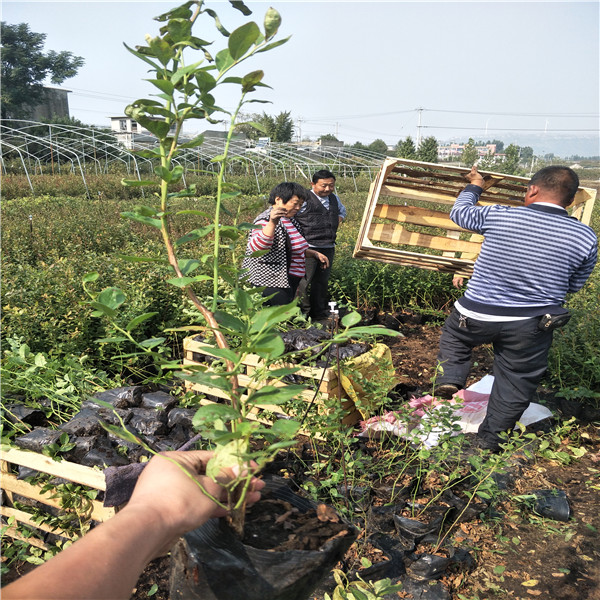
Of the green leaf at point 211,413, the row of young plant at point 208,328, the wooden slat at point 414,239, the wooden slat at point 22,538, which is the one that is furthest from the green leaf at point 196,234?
the wooden slat at point 414,239

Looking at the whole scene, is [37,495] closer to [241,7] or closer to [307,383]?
[307,383]

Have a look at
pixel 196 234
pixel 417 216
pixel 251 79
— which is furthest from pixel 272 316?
pixel 417 216

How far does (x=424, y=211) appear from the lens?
4.20 metres

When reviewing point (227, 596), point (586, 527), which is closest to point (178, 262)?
point (227, 596)

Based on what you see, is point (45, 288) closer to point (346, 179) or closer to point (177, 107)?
point (177, 107)

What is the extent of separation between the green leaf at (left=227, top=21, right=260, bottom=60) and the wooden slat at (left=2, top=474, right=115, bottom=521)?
1.91 metres

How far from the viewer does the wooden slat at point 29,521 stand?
7.00 ft

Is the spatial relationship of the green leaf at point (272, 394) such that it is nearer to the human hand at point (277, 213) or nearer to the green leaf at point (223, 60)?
the green leaf at point (223, 60)

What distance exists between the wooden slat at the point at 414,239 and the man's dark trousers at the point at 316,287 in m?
0.84

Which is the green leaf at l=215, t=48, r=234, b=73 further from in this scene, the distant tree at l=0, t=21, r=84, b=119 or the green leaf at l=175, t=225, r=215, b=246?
the distant tree at l=0, t=21, r=84, b=119

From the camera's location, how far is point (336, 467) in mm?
2590

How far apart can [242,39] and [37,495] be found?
7.15ft

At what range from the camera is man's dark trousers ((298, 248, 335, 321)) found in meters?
4.79

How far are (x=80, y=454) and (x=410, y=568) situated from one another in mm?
1586
